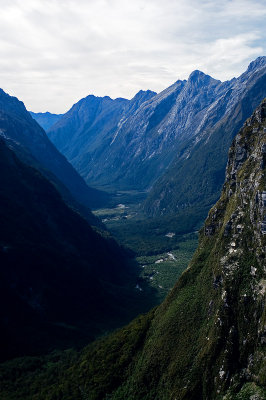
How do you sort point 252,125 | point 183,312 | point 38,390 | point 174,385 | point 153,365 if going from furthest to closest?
point 252,125 → point 38,390 → point 183,312 → point 153,365 → point 174,385

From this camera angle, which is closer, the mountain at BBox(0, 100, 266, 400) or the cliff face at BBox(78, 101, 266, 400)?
the cliff face at BBox(78, 101, 266, 400)

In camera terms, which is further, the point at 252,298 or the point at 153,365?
the point at 153,365

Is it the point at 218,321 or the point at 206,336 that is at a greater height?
the point at 218,321

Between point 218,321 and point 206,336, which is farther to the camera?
point 206,336

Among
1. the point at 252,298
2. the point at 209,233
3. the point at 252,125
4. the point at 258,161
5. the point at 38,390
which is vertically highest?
the point at 252,125

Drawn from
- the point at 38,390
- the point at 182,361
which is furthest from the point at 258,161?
the point at 38,390

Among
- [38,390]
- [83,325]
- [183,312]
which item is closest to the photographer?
[183,312]

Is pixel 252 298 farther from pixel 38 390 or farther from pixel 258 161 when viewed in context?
pixel 38 390

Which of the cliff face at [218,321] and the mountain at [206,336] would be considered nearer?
the cliff face at [218,321]
